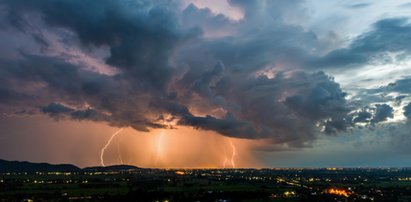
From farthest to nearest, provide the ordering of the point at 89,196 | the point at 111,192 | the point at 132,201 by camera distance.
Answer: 1. the point at 111,192
2. the point at 89,196
3. the point at 132,201

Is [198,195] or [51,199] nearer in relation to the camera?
[51,199]

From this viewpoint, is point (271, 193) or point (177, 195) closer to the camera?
point (177, 195)

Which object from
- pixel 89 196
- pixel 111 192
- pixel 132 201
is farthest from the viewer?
pixel 111 192

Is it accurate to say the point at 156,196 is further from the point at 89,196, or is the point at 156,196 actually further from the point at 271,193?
the point at 271,193

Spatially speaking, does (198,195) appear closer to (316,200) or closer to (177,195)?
(177,195)

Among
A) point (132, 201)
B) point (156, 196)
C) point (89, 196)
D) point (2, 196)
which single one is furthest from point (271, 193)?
point (2, 196)

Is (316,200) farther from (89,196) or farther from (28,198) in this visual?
(28,198)

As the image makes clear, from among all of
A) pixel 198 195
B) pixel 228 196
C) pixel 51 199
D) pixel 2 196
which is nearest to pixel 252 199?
pixel 228 196

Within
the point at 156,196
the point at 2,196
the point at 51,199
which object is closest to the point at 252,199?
the point at 156,196
